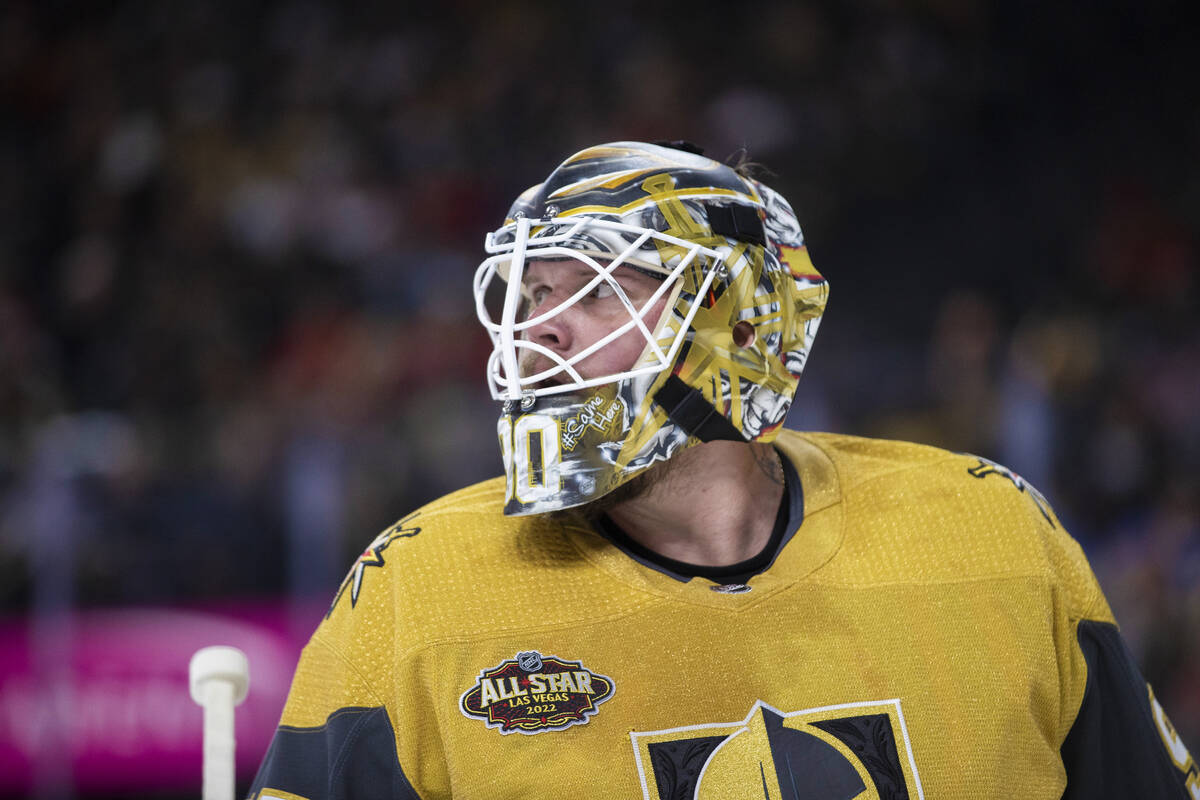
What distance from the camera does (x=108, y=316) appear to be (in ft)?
14.9

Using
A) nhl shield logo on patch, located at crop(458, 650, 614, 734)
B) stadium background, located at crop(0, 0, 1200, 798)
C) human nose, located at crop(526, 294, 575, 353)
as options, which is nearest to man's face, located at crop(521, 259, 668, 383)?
human nose, located at crop(526, 294, 575, 353)

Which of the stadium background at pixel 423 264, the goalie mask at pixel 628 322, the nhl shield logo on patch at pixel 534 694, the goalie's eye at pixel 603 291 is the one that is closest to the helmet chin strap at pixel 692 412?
the goalie mask at pixel 628 322

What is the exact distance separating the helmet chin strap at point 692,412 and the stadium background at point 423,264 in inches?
69.3

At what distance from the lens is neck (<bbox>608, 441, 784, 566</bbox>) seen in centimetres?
150

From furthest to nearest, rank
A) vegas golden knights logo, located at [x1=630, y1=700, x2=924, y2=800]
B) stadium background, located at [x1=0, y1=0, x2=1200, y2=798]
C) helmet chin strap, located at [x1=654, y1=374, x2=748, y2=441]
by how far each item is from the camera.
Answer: stadium background, located at [x1=0, y1=0, x2=1200, y2=798]
helmet chin strap, located at [x1=654, y1=374, x2=748, y2=441]
vegas golden knights logo, located at [x1=630, y1=700, x2=924, y2=800]

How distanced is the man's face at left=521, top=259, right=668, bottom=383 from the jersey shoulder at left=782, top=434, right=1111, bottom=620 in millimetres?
336

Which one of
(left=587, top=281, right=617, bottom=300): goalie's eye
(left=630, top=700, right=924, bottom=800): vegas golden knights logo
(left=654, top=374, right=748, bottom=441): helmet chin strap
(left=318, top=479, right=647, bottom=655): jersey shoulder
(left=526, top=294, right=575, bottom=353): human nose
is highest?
(left=587, top=281, right=617, bottom=300): goalie's eye

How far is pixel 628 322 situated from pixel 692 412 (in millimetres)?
127

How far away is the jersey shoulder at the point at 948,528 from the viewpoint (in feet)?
4.82

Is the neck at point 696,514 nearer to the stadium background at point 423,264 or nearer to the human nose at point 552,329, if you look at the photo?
the human nose at point 552,329

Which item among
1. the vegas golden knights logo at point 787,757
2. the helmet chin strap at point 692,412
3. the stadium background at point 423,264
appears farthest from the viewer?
the stadium background at point 423,264

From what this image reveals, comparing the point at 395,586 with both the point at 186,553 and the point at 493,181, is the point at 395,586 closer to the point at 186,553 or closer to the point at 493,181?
the point at 186,553

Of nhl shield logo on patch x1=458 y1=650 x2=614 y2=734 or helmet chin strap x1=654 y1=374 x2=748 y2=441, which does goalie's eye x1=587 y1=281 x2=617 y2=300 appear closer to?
helmet chin strap x1=654 y1=374 x2=748 y2=441

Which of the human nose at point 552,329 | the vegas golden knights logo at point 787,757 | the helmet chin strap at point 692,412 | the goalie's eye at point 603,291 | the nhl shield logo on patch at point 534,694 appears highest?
the goalie's eye at point 603,291
